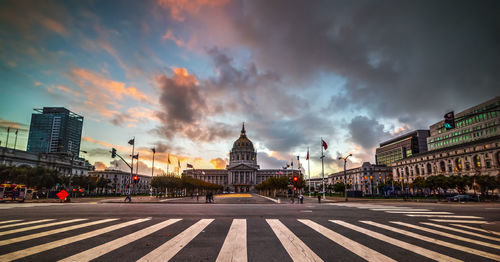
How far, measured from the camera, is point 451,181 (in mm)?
62250

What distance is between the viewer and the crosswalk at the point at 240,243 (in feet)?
21.2

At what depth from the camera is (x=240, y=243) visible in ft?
25.3

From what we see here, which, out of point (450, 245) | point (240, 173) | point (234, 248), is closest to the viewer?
point (234, 248)

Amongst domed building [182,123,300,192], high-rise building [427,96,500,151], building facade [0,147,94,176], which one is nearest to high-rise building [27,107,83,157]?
building facade [0,147,94,176]

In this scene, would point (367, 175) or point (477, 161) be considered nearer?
point (477, 161)

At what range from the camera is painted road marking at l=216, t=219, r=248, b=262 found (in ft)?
20.4

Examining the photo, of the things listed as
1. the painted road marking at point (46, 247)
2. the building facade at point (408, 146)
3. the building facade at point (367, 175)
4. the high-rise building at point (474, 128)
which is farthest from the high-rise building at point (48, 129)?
the building facade at point (408, 146)

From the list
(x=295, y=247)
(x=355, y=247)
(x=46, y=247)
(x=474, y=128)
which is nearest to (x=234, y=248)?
(x=295, y=247)

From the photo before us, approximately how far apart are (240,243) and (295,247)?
1645 millimetres

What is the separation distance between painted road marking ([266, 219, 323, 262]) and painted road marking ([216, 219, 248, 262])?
120 centimetres

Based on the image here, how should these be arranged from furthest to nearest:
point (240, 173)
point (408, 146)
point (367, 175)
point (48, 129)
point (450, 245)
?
point (240, 173)
point (48, 129)
point (408, 146)
point (367, 175)
point (450, 245)

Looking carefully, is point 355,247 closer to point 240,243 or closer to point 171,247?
point 240,243

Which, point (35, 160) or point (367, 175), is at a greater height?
point (35, 160)

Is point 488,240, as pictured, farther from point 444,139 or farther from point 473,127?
point 444,139
